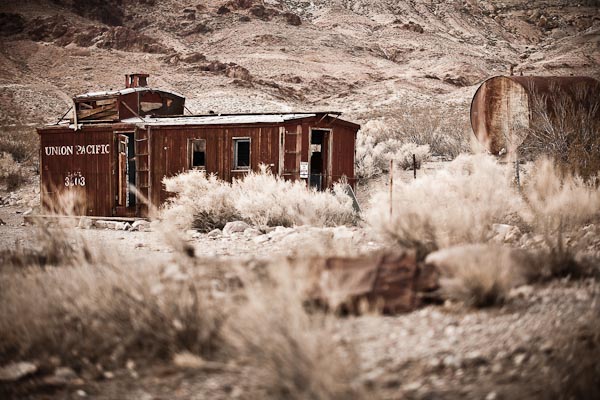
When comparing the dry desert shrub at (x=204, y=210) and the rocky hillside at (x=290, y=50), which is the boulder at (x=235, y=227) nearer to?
the dry desert shrub at (x=204, y=210)

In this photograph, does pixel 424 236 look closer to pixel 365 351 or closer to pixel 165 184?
pixel 365 351

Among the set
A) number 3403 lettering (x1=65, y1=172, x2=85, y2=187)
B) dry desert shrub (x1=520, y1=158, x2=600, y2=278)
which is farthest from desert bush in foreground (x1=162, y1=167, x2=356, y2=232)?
number 3403 lettering (x1=65, y1=172, x2=85, y2=187)

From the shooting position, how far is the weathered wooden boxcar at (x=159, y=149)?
45.5 ft

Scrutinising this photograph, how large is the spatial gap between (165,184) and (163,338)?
9.94m

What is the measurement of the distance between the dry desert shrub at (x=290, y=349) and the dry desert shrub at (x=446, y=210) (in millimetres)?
2548

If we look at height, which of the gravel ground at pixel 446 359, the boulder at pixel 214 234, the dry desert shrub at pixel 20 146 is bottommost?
the gravel ground at pixel 446 359

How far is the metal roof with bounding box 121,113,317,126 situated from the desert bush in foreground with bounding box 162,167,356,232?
1171 millimetres

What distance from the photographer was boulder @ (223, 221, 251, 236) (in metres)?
10.9

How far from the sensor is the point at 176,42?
56625 mm

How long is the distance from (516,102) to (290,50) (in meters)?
37.9

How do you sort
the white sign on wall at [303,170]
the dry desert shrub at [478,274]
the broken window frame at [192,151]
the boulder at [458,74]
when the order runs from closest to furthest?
the dry desert shrub at [478,274] < the white sign on wall at [303,170] < the broken window frame at [192,151] < the boulder at [458,74]

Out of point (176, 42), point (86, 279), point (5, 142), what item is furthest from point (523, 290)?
point (176, 42)

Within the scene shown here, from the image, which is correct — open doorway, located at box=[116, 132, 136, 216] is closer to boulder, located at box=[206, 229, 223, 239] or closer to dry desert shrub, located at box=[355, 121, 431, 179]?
boulder, located at box=[206, 229, 223, 239]

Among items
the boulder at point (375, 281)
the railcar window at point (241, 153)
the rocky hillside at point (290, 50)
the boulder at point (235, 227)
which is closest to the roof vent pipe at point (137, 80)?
the railcar window at point (241, 153)
